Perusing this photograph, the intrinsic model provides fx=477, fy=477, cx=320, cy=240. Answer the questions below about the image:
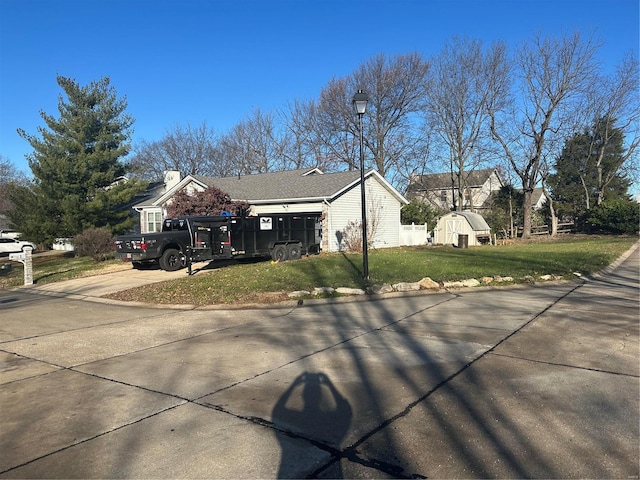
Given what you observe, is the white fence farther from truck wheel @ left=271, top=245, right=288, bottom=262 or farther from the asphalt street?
the asphalt street

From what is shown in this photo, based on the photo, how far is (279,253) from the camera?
60.0 feet

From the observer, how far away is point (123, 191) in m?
29.2

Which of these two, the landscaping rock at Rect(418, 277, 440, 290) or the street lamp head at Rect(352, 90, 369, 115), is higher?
the street lamp head at Rect(352, 90, 369, 115)

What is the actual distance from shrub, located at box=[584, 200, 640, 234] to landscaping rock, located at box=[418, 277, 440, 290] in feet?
105

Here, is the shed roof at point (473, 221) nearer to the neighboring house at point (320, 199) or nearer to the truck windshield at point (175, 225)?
the neighboring house at point (320, 199)

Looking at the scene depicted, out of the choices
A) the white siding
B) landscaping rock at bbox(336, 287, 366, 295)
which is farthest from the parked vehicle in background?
landscaping rock at bbox(336, 287, 366, 295)

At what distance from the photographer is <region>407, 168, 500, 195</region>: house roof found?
48403 millimetres

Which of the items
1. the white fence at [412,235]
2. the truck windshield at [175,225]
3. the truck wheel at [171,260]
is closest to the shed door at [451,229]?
the white fence at [412,235]

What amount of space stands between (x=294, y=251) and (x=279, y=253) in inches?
32.2

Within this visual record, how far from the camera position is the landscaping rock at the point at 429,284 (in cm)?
1120

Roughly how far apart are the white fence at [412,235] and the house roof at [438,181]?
1620cm

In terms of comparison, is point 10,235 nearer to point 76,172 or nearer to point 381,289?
point 76,172

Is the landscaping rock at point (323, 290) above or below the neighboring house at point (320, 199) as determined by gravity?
below

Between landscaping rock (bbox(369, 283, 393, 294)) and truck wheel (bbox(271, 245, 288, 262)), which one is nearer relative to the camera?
landscaping rock (bbox(369, 283, 393, 294))
